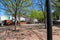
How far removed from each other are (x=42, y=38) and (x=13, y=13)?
5.24m

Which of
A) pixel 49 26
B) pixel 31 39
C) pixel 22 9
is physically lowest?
pixel 31 39

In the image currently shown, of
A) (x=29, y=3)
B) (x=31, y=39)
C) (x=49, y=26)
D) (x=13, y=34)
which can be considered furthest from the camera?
(x=29, y=3)

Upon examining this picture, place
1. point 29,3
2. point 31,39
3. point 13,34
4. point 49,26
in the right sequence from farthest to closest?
1. point 29,3
2. point 13,34
3. point 31,39
4. point 49,26

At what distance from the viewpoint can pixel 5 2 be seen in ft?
60.5

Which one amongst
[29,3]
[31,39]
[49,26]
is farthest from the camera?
[29,3]

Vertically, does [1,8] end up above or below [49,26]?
above

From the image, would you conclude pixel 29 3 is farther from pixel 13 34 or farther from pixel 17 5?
pixel 13 34

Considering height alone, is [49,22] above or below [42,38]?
above

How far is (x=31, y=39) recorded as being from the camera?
15430 mm

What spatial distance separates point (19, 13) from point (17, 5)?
1.51 metres

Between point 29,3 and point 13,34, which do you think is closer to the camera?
point 13,34

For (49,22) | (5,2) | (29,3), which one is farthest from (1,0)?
(49,22)

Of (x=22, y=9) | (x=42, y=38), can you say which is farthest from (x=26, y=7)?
(x=42, y=38)

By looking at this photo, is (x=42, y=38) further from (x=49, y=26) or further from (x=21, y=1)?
(x=49, y=26)
